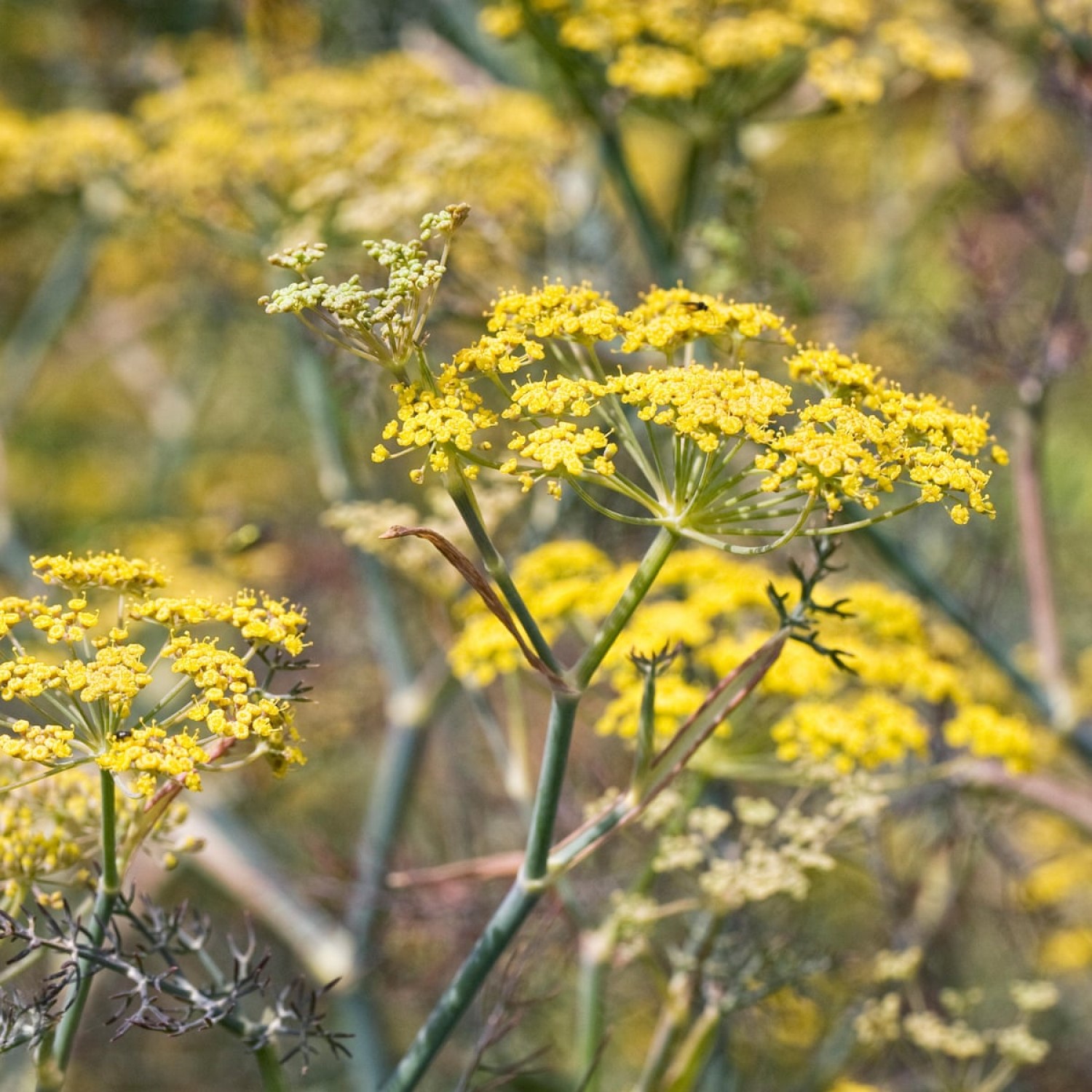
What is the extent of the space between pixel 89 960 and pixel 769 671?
71.8 inches

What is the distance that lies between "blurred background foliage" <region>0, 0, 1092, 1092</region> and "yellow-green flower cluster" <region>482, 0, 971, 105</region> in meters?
0.12

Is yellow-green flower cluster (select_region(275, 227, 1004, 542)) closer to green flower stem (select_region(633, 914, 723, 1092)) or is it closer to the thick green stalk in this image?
green flower stem (select_region(633, 914, 723, 1092))

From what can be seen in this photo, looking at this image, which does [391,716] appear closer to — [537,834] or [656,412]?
[537,834]

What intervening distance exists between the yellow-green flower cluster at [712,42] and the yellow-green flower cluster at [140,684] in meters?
2.79

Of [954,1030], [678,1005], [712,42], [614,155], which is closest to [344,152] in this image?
[614,155]

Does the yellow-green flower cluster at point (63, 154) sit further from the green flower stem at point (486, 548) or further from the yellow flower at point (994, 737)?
the yellow flower at point (994, 737)

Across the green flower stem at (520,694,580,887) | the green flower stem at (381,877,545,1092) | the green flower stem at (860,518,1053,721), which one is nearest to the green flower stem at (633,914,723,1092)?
the green flower stem at (381,877,545,1092)

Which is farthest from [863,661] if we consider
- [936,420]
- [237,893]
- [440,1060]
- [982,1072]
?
[440,1060]

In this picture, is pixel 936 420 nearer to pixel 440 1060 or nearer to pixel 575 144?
pixel 575 144

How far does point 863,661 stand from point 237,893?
3.60 metres

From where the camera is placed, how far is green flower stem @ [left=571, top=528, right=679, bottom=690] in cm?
215

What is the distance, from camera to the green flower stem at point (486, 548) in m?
2.08

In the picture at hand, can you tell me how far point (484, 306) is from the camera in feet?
14.9

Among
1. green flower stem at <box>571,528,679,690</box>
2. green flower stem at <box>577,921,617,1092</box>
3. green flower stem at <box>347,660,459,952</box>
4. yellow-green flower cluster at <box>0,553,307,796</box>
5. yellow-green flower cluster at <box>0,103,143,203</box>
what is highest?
green flower stem at <box>571,528,679,690</box>
